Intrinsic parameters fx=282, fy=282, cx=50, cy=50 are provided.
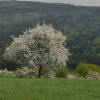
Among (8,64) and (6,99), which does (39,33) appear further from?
(8,64)

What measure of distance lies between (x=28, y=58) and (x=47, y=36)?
20.7ft

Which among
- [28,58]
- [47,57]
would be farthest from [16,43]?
[47,57]

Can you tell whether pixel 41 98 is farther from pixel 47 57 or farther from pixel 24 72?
pixel 24 72

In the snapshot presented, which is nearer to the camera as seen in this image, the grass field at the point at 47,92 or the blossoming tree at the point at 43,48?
the grass field at the point at 47,92

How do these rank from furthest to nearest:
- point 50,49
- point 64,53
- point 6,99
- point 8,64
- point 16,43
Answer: point 8,64 → point 16,43 → point 64,53 → point 50,49 → point 6,99

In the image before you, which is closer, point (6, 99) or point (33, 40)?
point (6, 99)

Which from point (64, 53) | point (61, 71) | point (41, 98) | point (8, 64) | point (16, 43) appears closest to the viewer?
point (41, 98)

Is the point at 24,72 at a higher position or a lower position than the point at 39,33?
lower

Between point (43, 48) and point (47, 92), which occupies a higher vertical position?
point (43, 48)

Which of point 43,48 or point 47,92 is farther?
point 43,48

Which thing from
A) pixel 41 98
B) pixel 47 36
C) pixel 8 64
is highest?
pixel 47 36

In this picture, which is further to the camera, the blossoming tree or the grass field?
the blossoming tree

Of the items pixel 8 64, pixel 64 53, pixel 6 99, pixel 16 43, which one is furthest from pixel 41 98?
pixel 8 64

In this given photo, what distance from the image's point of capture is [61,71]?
7588 cm
